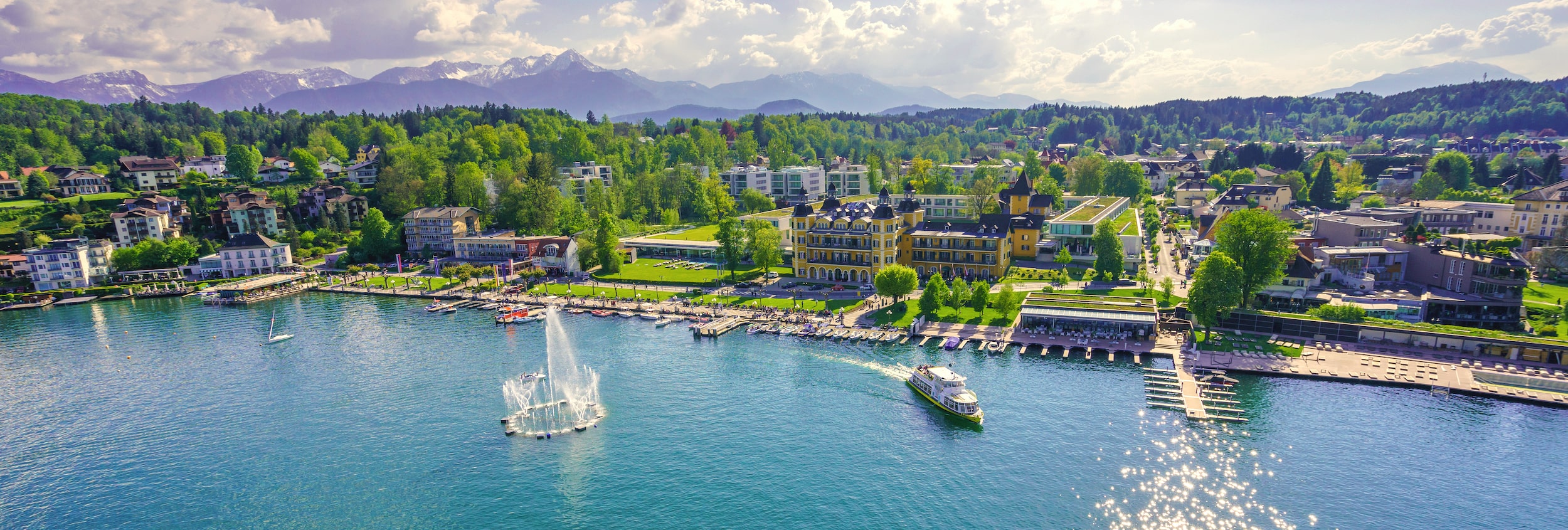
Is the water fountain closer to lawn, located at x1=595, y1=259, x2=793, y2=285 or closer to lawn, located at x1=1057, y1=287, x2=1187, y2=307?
lawn, located at x1=595, y1=259, x2=793, y2=285

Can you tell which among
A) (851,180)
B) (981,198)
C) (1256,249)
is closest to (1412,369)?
(1256,249)

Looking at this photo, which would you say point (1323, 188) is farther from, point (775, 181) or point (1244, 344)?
point (775, 181)

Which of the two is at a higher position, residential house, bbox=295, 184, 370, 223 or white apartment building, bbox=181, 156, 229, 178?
white apartment building, bbox=181, 156, 229, 178

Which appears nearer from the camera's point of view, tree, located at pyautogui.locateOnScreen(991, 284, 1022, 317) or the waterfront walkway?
the waterfront walkway

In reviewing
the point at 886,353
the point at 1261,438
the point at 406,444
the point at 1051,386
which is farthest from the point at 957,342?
the point at 406,444

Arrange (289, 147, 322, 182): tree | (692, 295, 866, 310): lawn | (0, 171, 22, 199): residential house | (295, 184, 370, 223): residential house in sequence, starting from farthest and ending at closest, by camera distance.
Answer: (289, 147, 322, 182): tree < (295, 184, 370, 223): residential house < (0, 171, 22, 199): residential house < (692, 295, 866, 310): lawn

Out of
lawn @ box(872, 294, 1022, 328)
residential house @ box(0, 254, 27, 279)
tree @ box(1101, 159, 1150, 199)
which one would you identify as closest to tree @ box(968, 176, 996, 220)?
tree @ box(1101, 159, 1150, 199)
